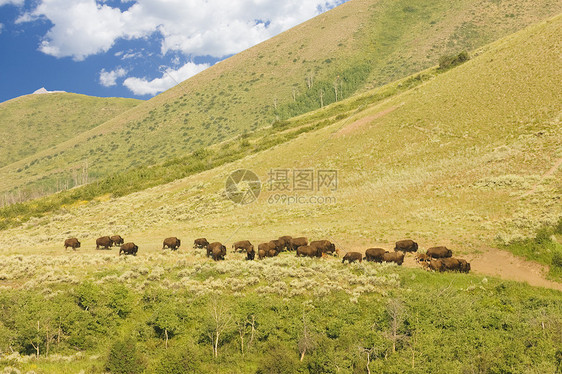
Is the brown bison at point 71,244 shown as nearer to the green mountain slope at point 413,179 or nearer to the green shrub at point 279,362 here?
the green mountain slope at point 413,179

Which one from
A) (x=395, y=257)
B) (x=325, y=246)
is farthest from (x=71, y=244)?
(x=395, y=257)

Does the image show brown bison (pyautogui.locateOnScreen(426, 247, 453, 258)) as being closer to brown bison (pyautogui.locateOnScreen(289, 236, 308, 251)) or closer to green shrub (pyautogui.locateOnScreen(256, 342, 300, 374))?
brown bison (pyautogui.locateOnScreen(289, 236, 308, 251))

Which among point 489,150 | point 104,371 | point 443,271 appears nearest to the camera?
point 104,371

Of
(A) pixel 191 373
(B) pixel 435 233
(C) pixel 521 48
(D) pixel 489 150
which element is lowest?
(A) pixel 191 373

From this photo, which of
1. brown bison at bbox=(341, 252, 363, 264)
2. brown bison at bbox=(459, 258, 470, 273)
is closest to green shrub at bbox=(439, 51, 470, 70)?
brown bison at bbox=(459, 258, 470, 273)

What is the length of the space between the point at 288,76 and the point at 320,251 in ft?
370

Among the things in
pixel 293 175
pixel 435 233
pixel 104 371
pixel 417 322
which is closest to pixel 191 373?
pixel 104 371

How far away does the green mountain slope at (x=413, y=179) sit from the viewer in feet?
106

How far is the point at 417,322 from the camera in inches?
658

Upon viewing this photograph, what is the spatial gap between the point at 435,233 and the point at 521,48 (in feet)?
152

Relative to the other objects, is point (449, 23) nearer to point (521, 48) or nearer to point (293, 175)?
point (521, 48)

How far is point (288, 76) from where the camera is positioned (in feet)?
428

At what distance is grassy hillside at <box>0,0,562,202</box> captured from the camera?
110 meters

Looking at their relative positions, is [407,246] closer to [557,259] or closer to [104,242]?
[557,259]
